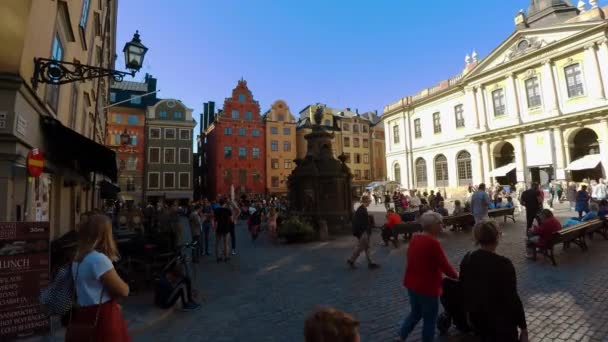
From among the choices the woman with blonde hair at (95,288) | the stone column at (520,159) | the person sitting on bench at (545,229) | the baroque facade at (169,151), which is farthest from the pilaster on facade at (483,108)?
the woman with blonde hair at (95,288)

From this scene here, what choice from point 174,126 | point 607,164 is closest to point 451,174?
point 607,164

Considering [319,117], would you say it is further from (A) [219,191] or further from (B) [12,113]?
(A) [219,191]

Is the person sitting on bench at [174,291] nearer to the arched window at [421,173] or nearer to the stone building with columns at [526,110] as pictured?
the stone building with columns at [526,110]

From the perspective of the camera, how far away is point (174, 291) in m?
5.28

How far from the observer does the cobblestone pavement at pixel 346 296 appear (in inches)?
170

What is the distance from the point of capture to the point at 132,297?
604cm

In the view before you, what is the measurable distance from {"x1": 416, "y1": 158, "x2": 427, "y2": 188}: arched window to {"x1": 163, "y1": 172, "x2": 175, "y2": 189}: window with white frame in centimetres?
3374

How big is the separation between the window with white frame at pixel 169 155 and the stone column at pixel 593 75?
45490 millimetres

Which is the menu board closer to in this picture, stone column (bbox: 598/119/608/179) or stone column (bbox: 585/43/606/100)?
stone column (bbox: 598/119/608/179)

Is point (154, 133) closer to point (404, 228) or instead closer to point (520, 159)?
point (404, 228)

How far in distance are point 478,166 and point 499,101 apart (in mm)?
7422

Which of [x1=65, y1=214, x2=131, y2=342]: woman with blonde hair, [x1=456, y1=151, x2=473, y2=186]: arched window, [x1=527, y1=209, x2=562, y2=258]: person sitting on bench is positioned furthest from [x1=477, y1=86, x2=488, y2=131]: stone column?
[x1=65, y1=214, x2=131, y2=342]: woman with blonde hair

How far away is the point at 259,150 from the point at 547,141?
35.3 metres

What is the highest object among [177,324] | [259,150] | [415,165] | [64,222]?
[259,150]
